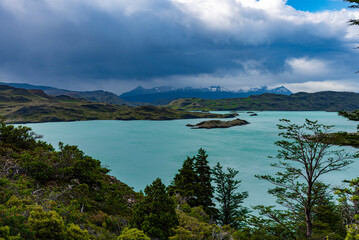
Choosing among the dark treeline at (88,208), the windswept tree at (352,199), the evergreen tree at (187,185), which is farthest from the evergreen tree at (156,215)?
the evergreen tree at (187,185)

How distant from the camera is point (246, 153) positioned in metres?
78.4

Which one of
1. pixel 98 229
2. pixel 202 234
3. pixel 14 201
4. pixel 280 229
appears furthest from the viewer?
pixel 280 229

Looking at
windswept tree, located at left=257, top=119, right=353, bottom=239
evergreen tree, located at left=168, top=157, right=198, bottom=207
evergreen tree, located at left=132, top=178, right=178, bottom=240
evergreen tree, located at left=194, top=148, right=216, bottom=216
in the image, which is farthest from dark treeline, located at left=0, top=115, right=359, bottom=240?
evergreen tree, located at left=194, top=148, right=216, bottom=216

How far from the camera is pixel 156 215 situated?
12.5 meters

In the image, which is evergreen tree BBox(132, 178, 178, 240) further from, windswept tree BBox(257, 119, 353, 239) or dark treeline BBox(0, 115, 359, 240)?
windswept tree BBox(257, 119, 353, 239)

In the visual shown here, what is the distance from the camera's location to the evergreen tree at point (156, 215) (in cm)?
1191

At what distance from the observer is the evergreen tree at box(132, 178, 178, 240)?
11915 millimetres

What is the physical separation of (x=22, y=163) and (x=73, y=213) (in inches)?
363

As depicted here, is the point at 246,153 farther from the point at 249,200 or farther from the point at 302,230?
the point at 302,230

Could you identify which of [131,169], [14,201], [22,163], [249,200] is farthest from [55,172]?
[131,169]

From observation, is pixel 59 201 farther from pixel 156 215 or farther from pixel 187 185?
pixel 187 185

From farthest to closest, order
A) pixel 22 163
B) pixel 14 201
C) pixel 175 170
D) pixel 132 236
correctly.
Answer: pixel 175 170 → pixel 22 163 → pixel 14 201 → pixel 132 236

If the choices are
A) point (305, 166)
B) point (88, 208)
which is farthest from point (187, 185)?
point (88, 208)

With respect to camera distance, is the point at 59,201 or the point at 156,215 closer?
the point at 156,215
